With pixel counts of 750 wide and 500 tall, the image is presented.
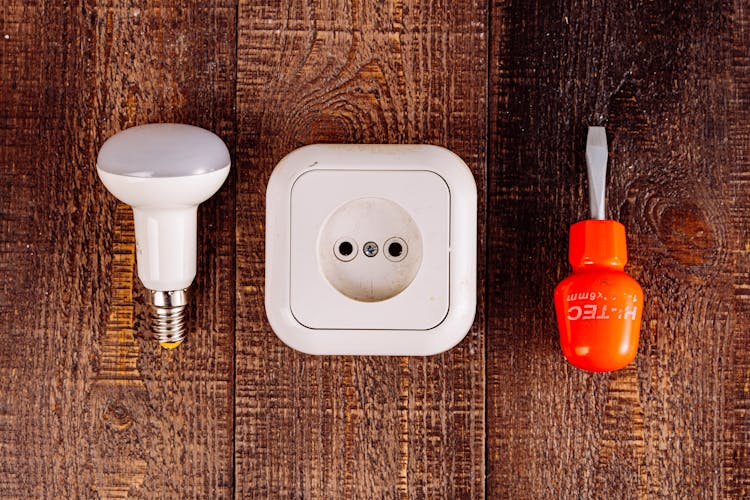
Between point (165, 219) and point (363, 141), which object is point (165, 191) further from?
point (363, 141)

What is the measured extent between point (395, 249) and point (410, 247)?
11 millimetres

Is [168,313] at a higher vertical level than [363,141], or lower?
lower

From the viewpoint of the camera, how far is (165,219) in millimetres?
497

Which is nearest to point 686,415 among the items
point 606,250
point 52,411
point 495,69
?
point 606,250

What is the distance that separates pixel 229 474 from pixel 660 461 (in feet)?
1.06

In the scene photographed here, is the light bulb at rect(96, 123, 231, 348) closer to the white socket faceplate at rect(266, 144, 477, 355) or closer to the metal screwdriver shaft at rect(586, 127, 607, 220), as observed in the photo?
the white socket faceplate at rect(266, 144, 477, 355)

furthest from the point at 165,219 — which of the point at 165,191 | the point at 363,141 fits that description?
the point at 363,141

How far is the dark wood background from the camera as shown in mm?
549

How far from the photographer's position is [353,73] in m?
0.55

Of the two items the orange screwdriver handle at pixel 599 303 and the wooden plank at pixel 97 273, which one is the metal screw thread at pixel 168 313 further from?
the orange screwdriver handle at pixel 599 303

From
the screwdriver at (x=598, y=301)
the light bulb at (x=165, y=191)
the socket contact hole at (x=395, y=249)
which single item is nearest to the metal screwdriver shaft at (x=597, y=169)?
the screwdriver at (x=598, y=301)

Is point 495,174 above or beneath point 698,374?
above

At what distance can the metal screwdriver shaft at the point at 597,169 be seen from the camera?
1.70ft

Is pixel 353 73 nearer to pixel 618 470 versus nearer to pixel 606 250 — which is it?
pixel 606 250
